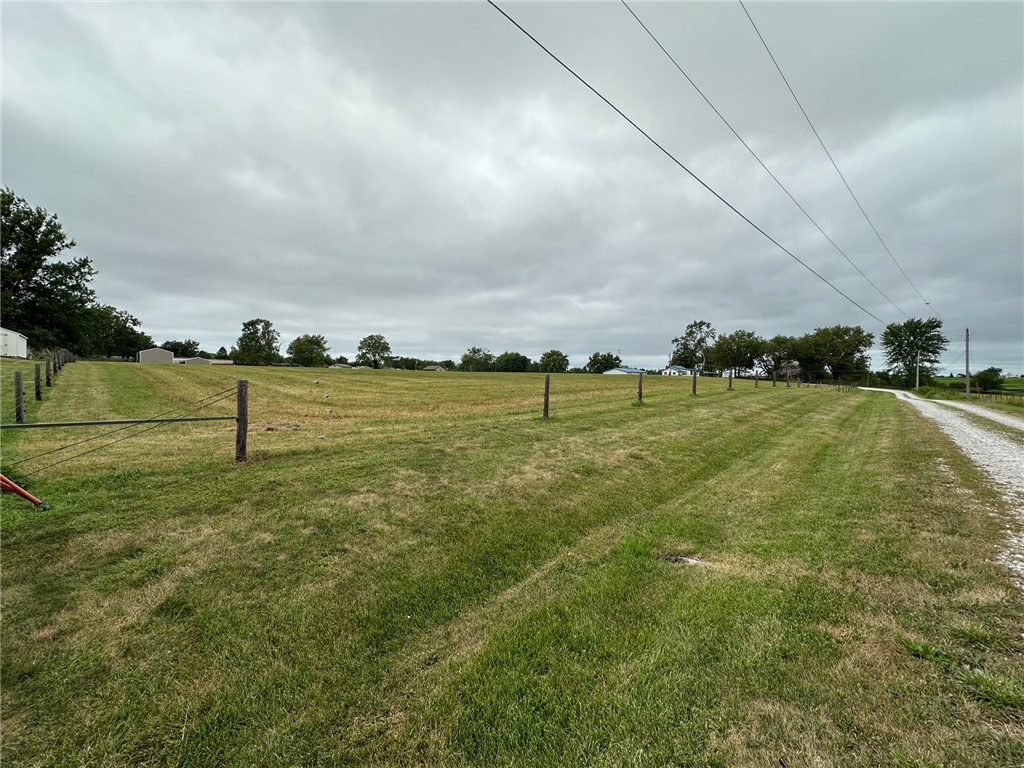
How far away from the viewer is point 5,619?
3.22m

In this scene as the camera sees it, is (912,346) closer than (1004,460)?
No

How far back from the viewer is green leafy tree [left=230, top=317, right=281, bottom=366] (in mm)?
126875

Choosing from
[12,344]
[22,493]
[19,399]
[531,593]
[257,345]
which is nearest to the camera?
[531,593]

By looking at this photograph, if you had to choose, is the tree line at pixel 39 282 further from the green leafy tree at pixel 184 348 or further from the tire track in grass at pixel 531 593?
the green leafy tree at pixel 184 348

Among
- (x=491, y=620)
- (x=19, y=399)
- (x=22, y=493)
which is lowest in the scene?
(x=491, y=620)

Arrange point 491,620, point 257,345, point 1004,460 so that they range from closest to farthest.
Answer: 1. point 491,620
2. point 1004,460
3. point 257,345

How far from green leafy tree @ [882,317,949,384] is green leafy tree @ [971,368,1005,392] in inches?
696

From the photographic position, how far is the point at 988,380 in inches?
2628

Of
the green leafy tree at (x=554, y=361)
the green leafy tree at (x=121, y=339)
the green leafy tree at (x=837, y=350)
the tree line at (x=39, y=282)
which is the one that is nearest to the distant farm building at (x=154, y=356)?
the green leafy tree at (x=121, y=339)

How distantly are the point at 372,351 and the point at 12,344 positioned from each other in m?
99.9

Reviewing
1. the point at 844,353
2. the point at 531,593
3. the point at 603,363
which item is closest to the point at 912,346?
the point at 844,353

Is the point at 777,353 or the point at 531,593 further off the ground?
the point at 777,353

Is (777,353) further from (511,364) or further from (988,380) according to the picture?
(511,364)

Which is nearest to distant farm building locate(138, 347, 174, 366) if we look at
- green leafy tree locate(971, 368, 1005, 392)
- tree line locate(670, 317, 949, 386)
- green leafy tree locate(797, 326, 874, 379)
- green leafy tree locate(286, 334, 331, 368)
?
green leafy tree locate(286, 334, 331, 368)
